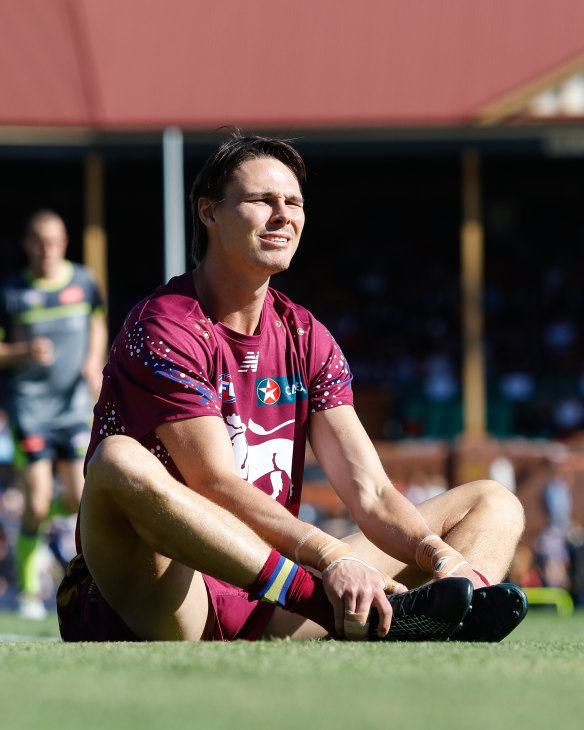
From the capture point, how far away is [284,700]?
7.00 ft

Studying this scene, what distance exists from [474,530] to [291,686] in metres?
1.32

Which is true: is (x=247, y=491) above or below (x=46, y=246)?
below

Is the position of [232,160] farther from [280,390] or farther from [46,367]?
[46,367]

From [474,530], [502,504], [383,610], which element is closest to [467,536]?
[474,530]

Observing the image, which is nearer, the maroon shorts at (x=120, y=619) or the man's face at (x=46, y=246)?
the maroon shorts at (x=120, y=619)

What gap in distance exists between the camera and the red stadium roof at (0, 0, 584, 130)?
43.1 ft

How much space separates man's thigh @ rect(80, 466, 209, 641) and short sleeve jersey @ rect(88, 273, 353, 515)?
0.26 m

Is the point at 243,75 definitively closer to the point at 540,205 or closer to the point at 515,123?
the point at 515,123

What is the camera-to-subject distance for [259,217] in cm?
354

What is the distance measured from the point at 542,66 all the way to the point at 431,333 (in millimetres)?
5334

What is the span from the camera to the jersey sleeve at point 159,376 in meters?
3.22

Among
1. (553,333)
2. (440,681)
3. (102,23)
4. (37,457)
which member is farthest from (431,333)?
(440,681)

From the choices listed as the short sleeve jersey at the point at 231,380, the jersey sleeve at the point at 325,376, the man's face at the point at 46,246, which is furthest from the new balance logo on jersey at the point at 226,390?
the man's face at the point at 46,246

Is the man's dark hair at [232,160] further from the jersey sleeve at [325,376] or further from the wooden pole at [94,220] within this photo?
the wooden pole at [94,220]
